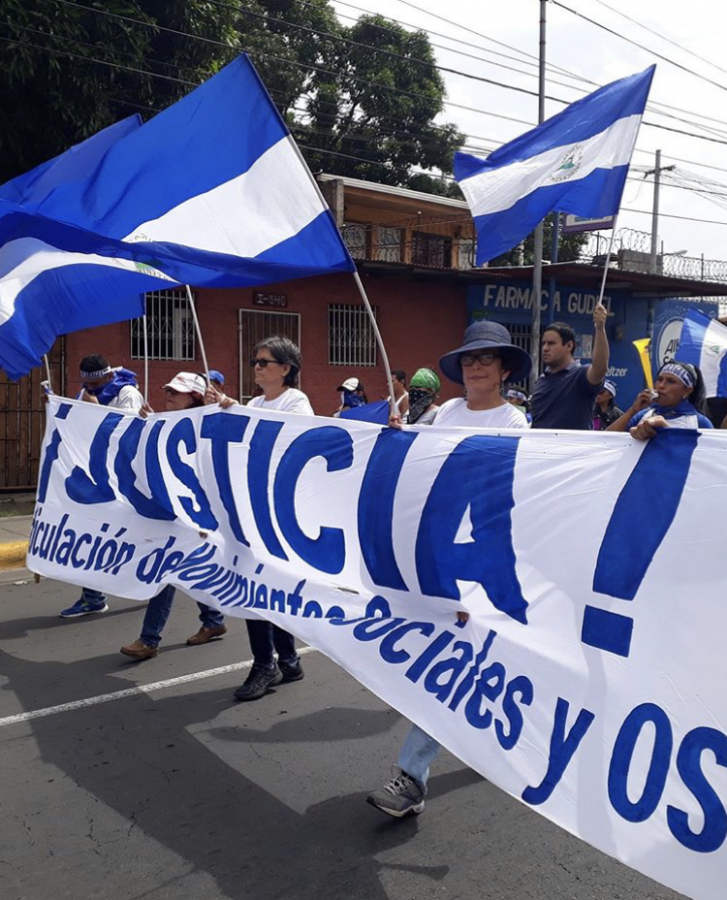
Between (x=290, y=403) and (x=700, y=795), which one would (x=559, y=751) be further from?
(x=290, y=403)

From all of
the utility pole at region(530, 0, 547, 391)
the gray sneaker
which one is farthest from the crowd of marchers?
the utility pole at region(530, 0, 547, 391)

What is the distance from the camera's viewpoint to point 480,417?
3.82 meters

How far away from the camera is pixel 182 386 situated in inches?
216

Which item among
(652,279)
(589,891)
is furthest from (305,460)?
(652,279)

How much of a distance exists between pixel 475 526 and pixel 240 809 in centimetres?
149

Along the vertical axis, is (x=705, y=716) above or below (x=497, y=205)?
below

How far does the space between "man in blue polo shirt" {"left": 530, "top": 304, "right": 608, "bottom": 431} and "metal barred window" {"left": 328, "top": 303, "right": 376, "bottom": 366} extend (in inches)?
472

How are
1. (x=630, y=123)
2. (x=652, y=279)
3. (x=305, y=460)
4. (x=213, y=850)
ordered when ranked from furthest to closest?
(x=652, y=279) → (x=630, y=123) → (x=305, y=460) → (x=213, y=850)

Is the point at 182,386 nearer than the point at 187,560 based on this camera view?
No

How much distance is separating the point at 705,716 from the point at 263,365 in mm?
3027

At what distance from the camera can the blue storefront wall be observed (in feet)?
65.5

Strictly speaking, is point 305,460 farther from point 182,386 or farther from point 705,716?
point 705,716

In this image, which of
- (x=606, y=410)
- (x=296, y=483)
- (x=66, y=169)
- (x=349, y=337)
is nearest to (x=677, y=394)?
(x=296, y=483)

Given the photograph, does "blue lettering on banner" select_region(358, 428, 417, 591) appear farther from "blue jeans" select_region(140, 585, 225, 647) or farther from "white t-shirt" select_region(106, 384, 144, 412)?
"white t-shirt" select_region(106, 384, 144, 412)
